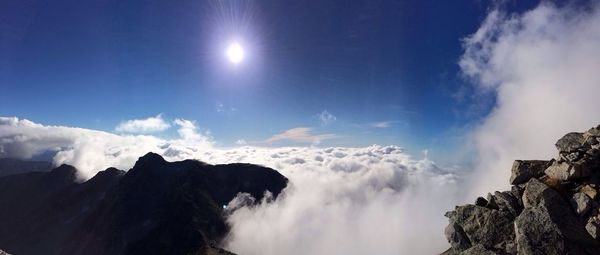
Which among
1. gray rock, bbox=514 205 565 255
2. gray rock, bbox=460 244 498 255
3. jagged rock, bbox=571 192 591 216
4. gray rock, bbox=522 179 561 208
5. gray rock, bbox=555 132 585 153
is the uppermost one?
gray rock, bbox=555 132 585 153

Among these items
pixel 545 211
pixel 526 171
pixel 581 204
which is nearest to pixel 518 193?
pixel 526 171

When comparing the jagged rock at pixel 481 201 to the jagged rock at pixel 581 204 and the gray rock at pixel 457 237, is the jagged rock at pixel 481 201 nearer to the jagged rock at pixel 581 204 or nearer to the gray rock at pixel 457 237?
the gray rock at pixel 457 237

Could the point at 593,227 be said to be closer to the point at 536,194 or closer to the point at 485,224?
the point at 536,194

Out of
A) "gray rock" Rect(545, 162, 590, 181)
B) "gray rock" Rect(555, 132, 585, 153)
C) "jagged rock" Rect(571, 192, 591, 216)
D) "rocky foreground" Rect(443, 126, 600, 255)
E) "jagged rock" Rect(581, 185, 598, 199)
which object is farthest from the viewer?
"gray rock" Rect(555, 132, 585, 153)

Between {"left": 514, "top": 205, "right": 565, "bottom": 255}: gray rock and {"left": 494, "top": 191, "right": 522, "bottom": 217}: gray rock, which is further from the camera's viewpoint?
{"left": 494, "top": 191, "right": 522, "bottom": 217}: gray rock

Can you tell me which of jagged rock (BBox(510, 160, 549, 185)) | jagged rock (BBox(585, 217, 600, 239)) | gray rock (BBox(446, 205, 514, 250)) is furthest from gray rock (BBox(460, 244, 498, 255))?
jagged rock (BBox(510, 160, 549, 185))

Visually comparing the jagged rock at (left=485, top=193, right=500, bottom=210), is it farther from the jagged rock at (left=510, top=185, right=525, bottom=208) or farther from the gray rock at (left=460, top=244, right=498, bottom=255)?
the gray rock at (left=460, top=244, right=498, bottom=255)
